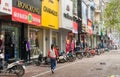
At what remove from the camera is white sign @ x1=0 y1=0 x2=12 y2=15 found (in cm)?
2212

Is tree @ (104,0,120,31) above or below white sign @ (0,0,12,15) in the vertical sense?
above

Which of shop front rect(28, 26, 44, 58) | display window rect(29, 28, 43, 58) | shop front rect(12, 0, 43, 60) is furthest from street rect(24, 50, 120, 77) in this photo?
display window rect(29, 28, 43, 58)

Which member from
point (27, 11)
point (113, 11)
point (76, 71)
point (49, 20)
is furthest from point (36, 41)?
point (76, 71)

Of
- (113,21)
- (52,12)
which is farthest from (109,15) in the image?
(52,12)

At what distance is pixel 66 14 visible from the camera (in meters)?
41.4

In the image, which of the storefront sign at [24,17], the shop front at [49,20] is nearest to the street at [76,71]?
the storefront sign at [24,17]

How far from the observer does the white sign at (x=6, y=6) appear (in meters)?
22.1

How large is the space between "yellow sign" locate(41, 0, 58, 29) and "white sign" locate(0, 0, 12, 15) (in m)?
8.68

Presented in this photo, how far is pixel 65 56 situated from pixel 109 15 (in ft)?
24.0

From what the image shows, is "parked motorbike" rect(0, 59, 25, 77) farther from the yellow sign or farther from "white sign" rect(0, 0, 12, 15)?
the yellow sign

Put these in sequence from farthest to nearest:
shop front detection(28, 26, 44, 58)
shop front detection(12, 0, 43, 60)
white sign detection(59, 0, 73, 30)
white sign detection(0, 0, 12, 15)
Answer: white sign detection(59, 0, 73, 30) < shop front detection(28, 26, 44, 58) < shop front detection(12, 0, 43, 60) < white sign detection(0, 0, 12, 15)

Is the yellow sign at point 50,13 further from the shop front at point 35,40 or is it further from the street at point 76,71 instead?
the street at point 76,71

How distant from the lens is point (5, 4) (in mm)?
22703

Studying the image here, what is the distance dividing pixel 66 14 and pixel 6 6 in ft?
62.1
